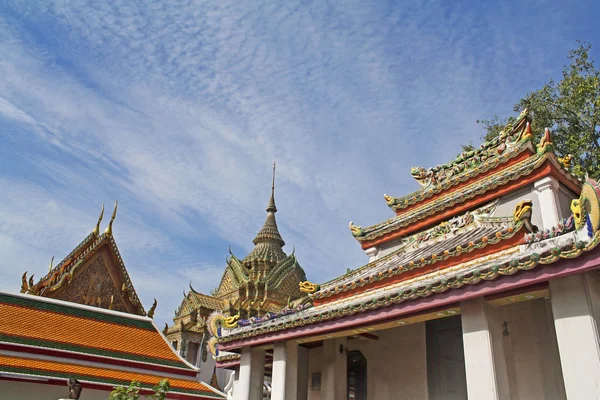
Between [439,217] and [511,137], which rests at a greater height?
[511,137]

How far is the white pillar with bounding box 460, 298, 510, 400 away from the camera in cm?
597

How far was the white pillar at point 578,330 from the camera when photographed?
16.9 feet

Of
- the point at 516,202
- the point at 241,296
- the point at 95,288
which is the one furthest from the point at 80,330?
the point at 241,296

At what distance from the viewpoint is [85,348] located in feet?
43.2

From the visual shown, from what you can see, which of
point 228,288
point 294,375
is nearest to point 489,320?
point 294,375

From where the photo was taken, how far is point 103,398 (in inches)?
491

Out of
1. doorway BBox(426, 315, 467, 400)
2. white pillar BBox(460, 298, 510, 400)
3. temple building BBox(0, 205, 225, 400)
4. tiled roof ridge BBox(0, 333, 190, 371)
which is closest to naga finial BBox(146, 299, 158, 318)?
temple building BBox(0, 205, 225, 400)

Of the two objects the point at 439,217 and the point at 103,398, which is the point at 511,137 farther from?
the point at 103,398

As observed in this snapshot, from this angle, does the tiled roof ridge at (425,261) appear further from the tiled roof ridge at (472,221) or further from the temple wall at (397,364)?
the temple wall at (397,364)

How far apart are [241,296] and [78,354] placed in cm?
2122

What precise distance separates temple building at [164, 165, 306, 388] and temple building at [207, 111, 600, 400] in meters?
15.5

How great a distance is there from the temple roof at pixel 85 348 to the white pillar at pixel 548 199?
393 inches

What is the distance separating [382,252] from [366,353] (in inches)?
113

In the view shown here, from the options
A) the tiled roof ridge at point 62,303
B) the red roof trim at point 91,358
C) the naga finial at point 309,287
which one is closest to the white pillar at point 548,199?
the naga finial at point 309,287
